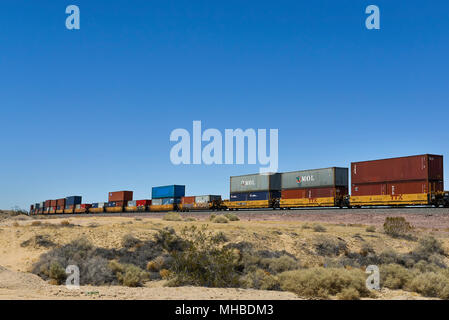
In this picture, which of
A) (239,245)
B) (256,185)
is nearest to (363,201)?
(256,185)

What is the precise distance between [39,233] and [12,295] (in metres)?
13.5

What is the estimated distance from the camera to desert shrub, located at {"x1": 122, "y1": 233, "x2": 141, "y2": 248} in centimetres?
2114

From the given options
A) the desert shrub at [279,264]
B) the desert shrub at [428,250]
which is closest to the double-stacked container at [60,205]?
the desert shrub at [279,264]

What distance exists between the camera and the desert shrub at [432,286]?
525 inches

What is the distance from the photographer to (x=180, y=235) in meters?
23.5

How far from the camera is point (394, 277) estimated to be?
1580 centimetres

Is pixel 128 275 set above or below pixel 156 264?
above

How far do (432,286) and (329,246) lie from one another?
11.2 m

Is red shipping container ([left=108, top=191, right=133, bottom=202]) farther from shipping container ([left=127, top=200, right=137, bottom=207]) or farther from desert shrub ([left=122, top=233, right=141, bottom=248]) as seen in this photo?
desert shrub ([left=122, top=233, right=141, bottom=248])

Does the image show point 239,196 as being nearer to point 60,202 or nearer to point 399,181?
point 399,181

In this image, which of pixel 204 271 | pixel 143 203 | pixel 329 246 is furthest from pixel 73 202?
pixel 204 271

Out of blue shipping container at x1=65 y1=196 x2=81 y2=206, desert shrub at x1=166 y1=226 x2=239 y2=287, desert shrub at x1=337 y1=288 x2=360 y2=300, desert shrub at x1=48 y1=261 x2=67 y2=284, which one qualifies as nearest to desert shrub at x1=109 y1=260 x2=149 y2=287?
desert shrub at x1=166 y1=226 x2=239 y2=287

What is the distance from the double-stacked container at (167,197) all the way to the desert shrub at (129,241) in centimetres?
4437

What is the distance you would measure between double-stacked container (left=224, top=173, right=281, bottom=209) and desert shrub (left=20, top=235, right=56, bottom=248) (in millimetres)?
31313
